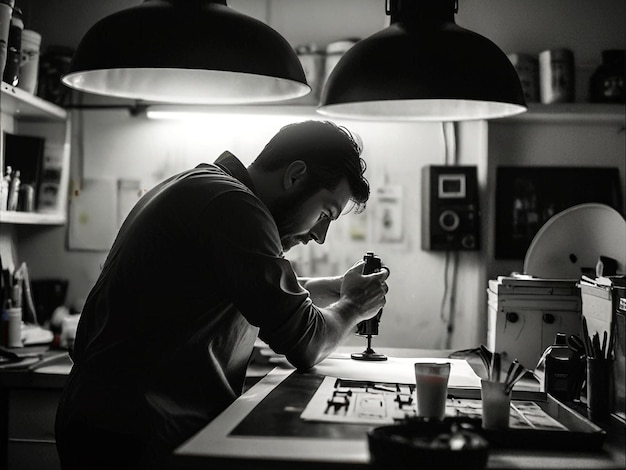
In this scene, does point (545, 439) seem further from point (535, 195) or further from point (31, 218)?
point (31, 218)

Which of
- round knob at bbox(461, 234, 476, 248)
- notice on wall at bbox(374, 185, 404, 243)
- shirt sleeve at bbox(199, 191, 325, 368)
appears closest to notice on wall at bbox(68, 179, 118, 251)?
notice on wall at bbox(374, 185, 404, 243)

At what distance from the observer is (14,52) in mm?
2816

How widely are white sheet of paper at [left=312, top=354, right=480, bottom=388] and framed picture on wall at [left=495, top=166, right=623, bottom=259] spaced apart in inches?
41.8

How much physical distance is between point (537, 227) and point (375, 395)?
1825mm

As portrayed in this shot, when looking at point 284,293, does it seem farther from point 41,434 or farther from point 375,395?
point 41,434

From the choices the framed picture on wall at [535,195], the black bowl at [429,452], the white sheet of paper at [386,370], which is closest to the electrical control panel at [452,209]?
the framed picture on wall at [535,195]

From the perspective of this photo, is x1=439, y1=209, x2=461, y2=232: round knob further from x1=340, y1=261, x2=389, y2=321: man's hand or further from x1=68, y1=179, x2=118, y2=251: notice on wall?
x1=68, y1=179, x2=118, y2=251: notice on wall

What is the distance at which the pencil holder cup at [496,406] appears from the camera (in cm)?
140

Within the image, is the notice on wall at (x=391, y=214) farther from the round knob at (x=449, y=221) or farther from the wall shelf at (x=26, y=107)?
the wall shelf at (x=26, y=107)

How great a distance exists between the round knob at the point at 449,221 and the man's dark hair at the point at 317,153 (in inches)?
53.0

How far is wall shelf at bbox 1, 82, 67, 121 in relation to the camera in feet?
9.25

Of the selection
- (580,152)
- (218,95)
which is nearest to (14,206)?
(218,95)

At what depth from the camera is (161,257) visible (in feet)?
5.53

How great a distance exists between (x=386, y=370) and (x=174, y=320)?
0.75 metres
